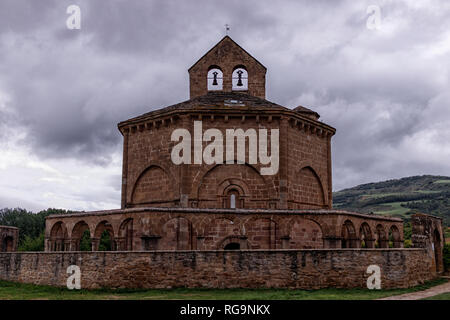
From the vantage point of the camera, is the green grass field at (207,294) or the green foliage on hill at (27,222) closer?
the green grass field at (207,294)

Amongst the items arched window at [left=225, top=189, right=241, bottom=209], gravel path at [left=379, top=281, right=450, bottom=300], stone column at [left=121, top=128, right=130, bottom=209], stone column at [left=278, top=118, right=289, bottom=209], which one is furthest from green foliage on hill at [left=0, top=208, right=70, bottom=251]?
gravel path at [left=379, top=281, right=450, bottom=300]

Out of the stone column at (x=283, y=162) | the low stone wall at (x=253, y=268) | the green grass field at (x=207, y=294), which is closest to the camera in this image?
the green grass field at (x=207, y=294)

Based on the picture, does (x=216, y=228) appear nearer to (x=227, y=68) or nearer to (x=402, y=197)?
(x=227, y=68)

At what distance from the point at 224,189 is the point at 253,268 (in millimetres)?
6316

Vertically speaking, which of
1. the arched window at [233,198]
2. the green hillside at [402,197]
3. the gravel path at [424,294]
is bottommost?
the gravel path at [424,294]

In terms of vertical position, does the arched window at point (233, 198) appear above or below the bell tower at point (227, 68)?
below

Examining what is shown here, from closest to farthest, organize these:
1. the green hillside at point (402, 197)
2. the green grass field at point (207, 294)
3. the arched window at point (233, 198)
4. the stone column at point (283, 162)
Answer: the green grass field at point (207, 294) < the stone column at point (283, 162) < the arched window at point (233, 198) < the green hillside at point (402, 197)

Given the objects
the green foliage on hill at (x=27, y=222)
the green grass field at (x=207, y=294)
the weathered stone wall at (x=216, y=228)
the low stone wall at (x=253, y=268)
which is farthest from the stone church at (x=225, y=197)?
the green foliage on hill at (x=27, y=222)

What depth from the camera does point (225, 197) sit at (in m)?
22.4

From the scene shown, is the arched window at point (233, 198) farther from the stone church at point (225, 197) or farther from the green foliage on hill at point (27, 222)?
the green foliage on hill at point (27, 222)

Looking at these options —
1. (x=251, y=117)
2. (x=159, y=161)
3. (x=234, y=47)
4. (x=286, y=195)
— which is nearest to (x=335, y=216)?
(x=286, y=195)

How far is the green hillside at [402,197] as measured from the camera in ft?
276

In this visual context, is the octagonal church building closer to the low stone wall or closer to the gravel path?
the low stone wall

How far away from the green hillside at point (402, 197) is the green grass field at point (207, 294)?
5335 cm
